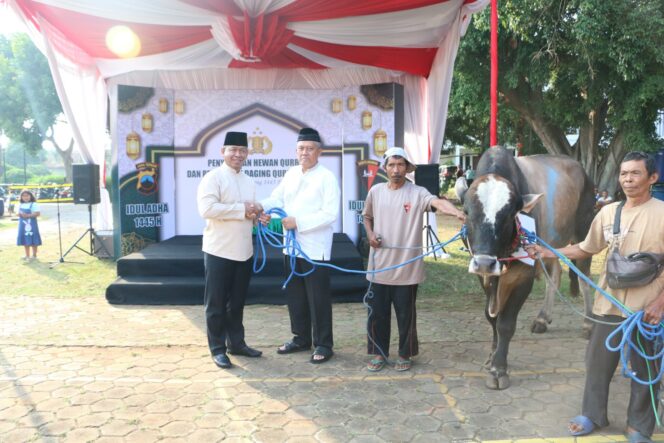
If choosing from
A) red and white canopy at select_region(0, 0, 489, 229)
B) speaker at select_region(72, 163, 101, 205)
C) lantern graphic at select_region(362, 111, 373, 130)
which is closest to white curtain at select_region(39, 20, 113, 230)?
red and white canopy at select_region(0, 0, 489, 229)

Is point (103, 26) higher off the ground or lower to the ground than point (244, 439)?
higher

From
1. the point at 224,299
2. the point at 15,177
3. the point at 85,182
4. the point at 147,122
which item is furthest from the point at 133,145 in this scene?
the point at 15,177

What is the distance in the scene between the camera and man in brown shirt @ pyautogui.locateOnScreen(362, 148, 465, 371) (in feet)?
12.8

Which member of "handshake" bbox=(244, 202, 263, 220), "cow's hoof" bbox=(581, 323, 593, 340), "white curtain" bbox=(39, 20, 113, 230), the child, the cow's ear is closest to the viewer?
the cow's ear

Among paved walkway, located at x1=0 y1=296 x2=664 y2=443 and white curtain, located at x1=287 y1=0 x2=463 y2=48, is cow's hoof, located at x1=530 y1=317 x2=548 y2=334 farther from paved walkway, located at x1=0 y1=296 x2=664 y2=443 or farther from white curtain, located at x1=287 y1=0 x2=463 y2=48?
white curtain, located at x1=287 y1=0 x2=463 y2=48

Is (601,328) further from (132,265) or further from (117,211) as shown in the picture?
(117,211)

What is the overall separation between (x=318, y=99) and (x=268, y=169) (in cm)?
134

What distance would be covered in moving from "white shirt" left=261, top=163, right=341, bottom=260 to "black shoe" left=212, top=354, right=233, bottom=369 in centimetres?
105

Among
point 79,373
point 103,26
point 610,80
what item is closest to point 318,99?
point 103,26

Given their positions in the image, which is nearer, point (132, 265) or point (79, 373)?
point (79, 373)

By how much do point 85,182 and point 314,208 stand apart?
5484 mm

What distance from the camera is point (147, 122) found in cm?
793

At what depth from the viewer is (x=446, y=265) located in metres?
8.20

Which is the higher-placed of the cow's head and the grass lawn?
the cow's head
